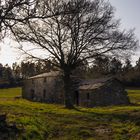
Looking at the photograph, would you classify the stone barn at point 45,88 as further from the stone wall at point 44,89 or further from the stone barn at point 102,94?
the stone barn at point 102,94

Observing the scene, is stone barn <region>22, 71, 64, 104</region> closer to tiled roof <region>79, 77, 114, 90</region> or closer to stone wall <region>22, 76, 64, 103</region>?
stone wall <region>22, 76, 64, 103</region>

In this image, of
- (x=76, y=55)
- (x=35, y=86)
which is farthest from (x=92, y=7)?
(x=35, y=86)

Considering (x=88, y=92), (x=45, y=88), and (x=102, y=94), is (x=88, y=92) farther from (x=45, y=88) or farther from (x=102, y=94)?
(x=45, y=88)

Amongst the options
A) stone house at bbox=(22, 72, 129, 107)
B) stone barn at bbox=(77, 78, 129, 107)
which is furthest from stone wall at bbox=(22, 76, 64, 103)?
stone barn at bbox=(77, 78, 129, 107)

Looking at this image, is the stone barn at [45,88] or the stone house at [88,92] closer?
the stone house at [88,92]

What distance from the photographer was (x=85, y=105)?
56.0m

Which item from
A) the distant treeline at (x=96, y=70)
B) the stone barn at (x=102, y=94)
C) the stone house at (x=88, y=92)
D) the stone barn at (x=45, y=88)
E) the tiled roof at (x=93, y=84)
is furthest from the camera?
the stone barn at (x=45, y=88)

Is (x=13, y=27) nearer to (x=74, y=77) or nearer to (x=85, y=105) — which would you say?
(x=85, y=105)

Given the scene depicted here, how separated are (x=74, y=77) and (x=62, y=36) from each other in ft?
75.8

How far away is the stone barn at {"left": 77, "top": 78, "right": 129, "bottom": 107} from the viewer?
55.2 meters

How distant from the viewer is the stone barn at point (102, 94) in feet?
181

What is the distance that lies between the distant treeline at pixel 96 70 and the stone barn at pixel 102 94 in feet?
7.32

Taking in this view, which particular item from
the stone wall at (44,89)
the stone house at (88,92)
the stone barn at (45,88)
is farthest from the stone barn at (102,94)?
the stone wall at (44,89)

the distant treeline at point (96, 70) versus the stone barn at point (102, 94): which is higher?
the distant treeline at point (96, 70)
